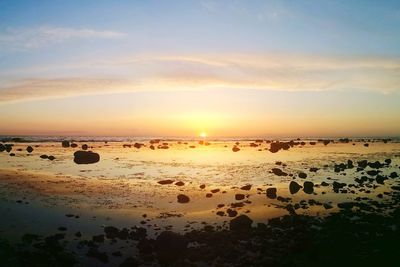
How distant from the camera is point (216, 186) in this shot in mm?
32812

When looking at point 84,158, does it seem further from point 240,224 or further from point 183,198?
point 240,224

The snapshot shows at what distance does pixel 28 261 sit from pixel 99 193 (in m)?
13.8

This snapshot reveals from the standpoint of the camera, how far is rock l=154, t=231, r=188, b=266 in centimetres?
1602

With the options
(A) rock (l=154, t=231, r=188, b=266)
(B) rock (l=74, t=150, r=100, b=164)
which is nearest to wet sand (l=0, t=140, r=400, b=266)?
(A) rock (l=154, t=231, r=188, b=266)

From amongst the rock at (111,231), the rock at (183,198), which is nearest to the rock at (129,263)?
the rock at (111,231)

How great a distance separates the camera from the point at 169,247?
16.4 meters

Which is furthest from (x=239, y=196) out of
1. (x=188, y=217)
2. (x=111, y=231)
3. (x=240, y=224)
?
(x=111, y=231)

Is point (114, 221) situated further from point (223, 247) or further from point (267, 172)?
point (267, 172)

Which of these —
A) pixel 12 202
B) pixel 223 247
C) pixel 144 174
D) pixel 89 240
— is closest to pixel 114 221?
pixel 89 240

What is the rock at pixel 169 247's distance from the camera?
1602 cm

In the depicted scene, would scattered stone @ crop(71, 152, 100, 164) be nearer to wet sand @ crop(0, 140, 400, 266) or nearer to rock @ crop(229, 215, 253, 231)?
wet sand @ crop(0, 140, 400, 266)

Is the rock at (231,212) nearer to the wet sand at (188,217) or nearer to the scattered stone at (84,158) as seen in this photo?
the wet sand at (188,217)

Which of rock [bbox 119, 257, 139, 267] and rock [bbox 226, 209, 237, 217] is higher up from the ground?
rock [bbox 226, 209, 237, 217]

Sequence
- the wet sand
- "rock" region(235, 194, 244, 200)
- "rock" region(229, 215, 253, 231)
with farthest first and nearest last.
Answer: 1. "rock" region(235, 194, 244, 200)
2. "rock" region(229, 215, 253, 231)
3. the wet sand
